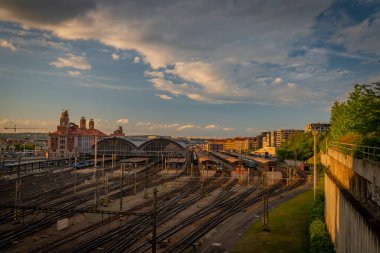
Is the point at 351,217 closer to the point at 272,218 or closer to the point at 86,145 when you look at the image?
the point at 272,218

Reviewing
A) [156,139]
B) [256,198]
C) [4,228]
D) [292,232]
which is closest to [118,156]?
[156,139]

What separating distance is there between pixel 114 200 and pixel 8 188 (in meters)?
22.5

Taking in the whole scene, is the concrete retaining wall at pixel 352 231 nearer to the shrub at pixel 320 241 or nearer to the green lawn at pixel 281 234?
the shrub at pixel 320 241

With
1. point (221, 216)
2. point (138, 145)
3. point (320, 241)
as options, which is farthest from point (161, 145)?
point (320, 241)

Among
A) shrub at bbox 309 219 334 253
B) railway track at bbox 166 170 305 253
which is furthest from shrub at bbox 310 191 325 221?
railway track at bbox 166 170 305 253

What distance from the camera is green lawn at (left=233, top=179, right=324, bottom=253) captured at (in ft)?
86.2

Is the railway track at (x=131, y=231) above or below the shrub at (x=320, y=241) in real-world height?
below

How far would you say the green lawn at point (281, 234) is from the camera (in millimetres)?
26266

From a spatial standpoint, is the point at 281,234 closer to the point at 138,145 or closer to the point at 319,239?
the point at 319,239

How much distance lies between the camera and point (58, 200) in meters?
45.3

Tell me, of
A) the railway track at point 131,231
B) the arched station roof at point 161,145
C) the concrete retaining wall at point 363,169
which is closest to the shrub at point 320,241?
the concrete retaining wall at point 363,169

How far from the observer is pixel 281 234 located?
30062mm

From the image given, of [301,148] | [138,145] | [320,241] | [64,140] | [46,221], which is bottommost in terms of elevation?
[46,221]

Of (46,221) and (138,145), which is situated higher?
(138,145)
